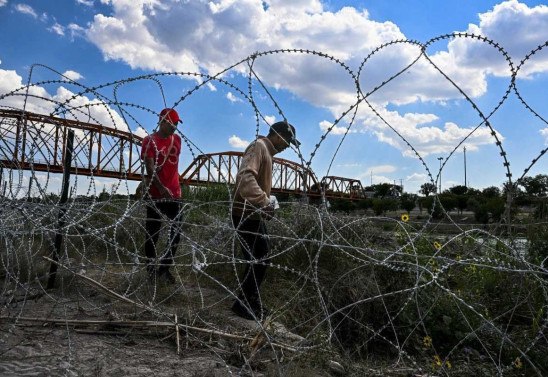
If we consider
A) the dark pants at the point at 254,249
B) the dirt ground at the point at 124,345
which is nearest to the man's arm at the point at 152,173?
the dark pants at the point at 254,249

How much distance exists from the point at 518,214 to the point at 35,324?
625 cm

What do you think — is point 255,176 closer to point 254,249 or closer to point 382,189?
point 254,249

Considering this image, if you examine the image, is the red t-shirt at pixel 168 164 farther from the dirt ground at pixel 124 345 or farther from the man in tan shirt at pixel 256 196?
the dirt ground at pixel 124 345

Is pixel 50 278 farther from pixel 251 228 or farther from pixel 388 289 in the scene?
pixel 388 289

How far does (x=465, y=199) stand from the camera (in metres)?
34.9

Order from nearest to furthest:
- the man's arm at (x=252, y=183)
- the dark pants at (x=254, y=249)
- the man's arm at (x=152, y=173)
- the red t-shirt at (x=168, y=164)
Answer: the man's arm at (x=252, y=183)
the dark pants at (x=254, y=249)
the man's arm at (x=152, y=173)
the red t-shirt at (x=168, y=164)

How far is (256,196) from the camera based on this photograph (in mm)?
3648

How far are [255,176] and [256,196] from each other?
0.16 metres

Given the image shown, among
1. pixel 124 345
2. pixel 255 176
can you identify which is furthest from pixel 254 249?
pixel 124 345

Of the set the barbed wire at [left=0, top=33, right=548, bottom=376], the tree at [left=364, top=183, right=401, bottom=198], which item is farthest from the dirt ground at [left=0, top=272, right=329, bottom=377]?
the tree at [left=364, top=183, right=401, bottom=198]

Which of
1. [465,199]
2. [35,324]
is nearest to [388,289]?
[35,324]

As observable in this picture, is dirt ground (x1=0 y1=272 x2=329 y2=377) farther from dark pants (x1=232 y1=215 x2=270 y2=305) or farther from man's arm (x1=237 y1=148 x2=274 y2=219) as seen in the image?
man's arm (x1=237 y1=148 x2=274 y2=219)

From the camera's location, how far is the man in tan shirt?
3.66 metres

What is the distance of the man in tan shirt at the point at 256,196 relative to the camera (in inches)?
144
